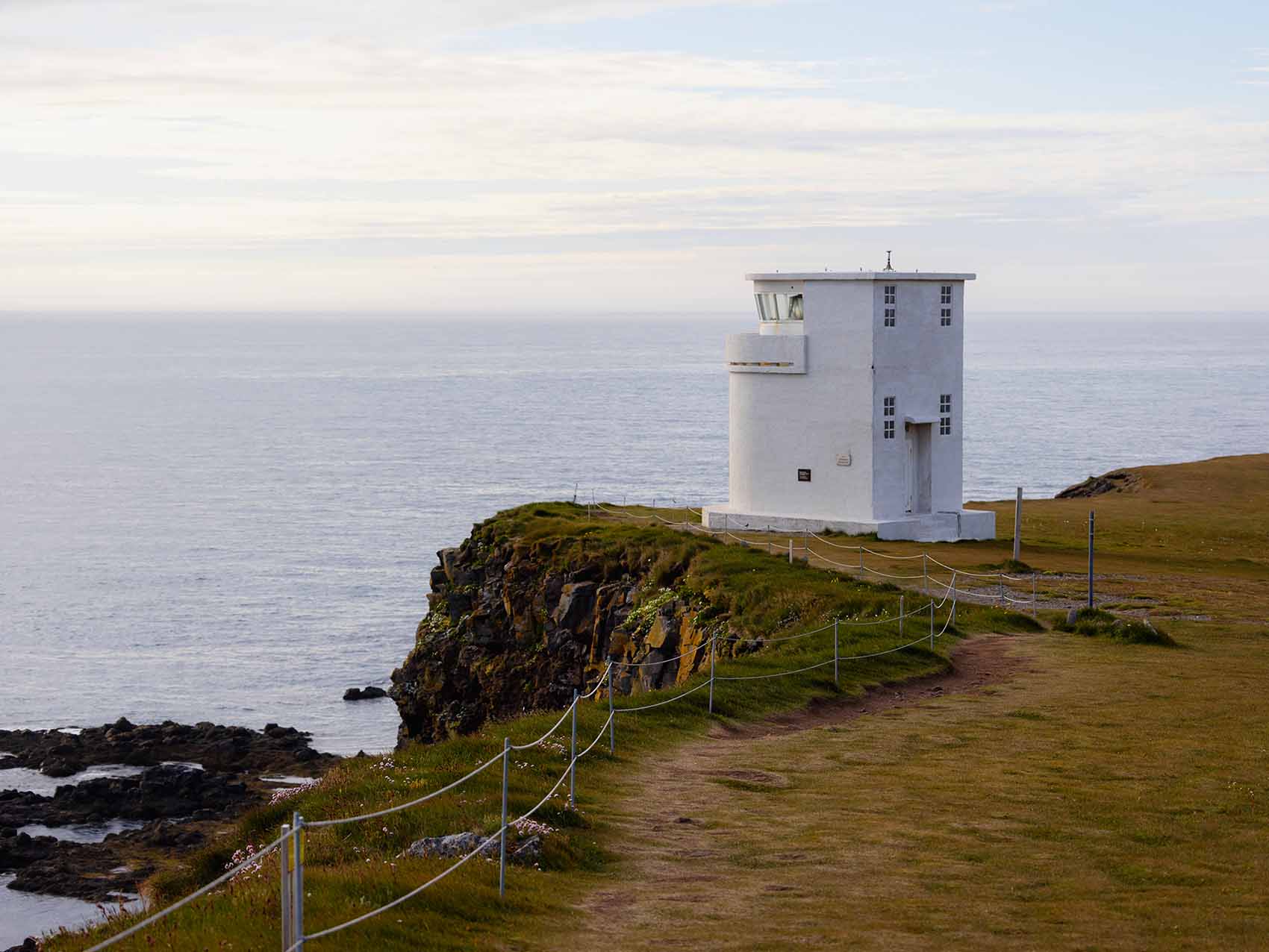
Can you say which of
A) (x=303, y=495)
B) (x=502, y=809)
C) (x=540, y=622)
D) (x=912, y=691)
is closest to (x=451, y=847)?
(x=502, y=809)

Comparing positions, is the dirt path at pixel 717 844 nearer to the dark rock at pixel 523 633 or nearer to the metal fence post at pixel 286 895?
the metal fence post at pixel 286 895

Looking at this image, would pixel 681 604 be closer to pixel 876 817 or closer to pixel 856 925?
pixel 876 817

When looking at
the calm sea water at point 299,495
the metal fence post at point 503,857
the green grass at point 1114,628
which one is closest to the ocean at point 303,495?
the calm sea water at point 299,495

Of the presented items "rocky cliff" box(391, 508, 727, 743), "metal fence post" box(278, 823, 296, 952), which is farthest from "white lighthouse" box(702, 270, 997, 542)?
"metal fence post" box(278, 823, 296, 952)

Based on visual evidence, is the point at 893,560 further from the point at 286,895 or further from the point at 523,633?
the point at 286,895

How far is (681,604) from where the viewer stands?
31.4 m

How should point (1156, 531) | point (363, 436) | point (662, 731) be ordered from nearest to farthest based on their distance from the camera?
point (662, 731), point (1156, 531), point (363, 436)

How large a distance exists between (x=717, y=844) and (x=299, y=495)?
87.6m

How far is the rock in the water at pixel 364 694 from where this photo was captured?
48875 mm

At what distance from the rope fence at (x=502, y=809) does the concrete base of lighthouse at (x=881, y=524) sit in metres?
7.08

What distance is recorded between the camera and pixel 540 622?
37.1 metres

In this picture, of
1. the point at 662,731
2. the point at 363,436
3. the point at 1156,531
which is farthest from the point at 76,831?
the point at 363,436

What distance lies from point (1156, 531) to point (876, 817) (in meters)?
32.6

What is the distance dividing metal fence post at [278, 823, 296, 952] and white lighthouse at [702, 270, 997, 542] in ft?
100
